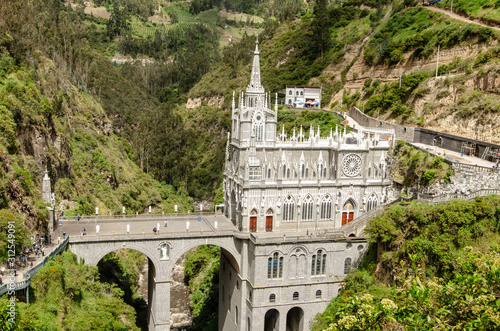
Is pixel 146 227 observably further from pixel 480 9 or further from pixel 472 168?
pixel 480 9

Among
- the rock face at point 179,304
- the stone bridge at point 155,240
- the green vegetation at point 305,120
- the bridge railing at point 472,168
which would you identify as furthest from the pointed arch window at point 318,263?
the green vegetation at point 305,120

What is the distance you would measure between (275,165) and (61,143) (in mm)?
30924

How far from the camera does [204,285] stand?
65.6m

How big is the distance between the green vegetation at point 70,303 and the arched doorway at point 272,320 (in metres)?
14.8

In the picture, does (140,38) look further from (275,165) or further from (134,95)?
(275,165)

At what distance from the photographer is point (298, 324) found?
174 feet

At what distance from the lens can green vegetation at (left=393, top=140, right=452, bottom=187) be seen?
175 feet

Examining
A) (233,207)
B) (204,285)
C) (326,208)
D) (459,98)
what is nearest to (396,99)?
(459,98)

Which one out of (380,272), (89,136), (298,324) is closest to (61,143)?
(89,136)

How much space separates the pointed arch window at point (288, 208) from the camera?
5341 centimetres

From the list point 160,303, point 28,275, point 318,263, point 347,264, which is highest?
point 28,275

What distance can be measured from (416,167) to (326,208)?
11.7 meters

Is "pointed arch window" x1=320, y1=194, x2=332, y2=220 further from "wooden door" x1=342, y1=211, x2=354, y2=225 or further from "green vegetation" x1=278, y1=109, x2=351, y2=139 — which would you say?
"green vegetation" x1=278, y1=109, x2=351, y2=139

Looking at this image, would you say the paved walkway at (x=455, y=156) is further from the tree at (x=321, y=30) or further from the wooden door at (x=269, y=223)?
the tree at (x=321, y=30)
